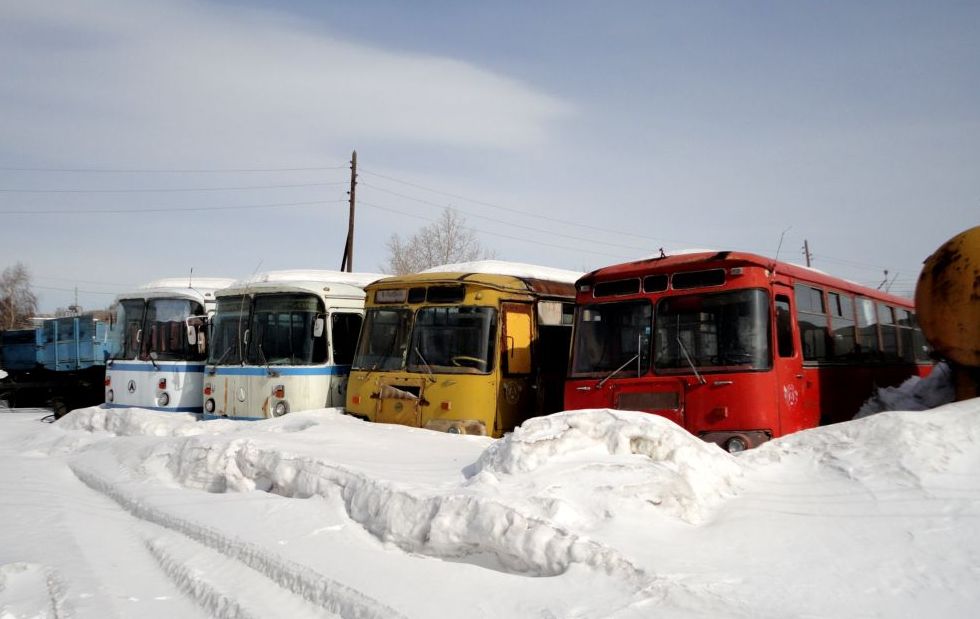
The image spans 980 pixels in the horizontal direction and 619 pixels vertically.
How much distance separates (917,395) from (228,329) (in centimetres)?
1144

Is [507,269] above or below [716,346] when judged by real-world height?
above

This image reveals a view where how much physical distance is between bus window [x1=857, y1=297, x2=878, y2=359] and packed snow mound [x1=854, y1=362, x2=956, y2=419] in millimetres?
626

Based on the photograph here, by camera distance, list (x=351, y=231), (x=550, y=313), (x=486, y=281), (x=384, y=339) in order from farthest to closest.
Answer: (x=351, y=231) < (x=550, y=313) < (x=384, y=339) < (x=486, y=281)

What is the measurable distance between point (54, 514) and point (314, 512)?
128 inches

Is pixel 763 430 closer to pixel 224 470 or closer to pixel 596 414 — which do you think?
pixel 596 414

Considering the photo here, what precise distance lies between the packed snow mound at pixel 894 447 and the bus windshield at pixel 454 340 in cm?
439

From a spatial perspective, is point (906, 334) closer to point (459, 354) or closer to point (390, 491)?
point (459, 354)

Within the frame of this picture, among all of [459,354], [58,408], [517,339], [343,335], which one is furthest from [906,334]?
[58,408]

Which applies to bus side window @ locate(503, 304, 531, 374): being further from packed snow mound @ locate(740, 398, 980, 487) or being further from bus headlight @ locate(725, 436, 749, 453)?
packed snow mound @ locate(740, 398, 980, 487)

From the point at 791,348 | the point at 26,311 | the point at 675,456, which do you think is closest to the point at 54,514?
the point at 675,456

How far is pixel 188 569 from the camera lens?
646 cm

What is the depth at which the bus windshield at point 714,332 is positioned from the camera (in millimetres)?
9125

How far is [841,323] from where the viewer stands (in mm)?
11430

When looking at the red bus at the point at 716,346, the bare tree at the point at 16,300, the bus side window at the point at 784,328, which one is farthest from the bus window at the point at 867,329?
the bare tree at the point at 16,300
